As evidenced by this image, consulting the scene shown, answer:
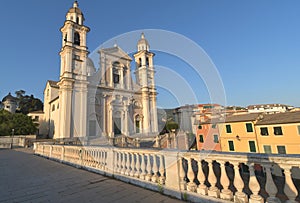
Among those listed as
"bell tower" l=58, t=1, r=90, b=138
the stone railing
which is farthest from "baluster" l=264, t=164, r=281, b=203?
"bell tower" l=58, t=1, r=90, b=138

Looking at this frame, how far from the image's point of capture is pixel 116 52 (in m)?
26.0

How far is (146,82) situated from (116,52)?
6915mm

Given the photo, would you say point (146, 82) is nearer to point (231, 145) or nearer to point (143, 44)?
point (143, 44)

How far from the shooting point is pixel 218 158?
7.37ft

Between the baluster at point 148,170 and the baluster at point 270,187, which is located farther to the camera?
the baluster at point 148,170

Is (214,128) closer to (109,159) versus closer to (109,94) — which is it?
(109,94)

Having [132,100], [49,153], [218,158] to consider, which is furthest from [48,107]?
[218,158]

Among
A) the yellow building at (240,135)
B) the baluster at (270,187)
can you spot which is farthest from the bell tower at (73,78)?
the baluster at (270,187)

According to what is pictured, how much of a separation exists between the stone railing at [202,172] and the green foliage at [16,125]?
22.2m

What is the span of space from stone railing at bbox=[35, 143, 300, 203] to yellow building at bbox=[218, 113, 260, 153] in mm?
15274

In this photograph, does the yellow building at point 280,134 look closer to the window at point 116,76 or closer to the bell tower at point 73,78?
the bell tower at point 73,78

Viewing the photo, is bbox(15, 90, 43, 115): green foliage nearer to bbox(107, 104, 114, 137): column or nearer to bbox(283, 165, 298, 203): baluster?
bbox(107, 104, 114, 137): column

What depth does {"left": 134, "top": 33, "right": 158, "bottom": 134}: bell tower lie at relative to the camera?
26.4 metres

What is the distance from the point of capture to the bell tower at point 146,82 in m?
26.4
